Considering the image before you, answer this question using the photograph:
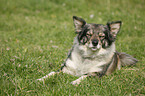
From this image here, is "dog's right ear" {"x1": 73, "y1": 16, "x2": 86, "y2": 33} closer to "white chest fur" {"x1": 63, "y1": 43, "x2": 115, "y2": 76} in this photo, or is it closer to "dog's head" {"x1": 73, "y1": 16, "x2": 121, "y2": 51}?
"dog's head" {"x1": 73, "y1": 16, "x2": 121, "y2": 51}

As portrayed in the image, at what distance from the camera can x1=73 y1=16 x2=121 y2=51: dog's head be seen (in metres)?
3.41

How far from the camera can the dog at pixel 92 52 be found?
3455 millimetres

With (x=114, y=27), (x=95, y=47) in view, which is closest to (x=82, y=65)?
(x=95, y=47)

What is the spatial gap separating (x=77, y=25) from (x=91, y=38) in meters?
0.57

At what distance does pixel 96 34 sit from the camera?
3.44 metres

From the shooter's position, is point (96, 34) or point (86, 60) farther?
point (86, 60)

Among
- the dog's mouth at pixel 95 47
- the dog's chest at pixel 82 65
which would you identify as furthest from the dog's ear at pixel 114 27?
the dog's chest at pixel 82 65

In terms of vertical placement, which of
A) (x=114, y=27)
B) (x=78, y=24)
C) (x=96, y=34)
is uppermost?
(x=78, y=24)

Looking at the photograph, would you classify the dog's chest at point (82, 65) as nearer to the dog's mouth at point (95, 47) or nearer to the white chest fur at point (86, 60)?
the white chest fur at point (86, 60)

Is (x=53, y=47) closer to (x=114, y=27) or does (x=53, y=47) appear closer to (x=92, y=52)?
(x=92, y=52)

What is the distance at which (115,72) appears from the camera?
3752mm

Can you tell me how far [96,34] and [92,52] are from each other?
0.43 metres

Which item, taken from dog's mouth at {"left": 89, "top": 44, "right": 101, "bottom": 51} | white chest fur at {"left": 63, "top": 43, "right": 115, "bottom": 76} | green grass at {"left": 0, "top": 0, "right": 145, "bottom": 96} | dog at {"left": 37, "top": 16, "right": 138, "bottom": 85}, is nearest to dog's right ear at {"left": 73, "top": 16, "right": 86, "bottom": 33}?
dog at {"left": 37, "top": 16, "right": 138, "bottom": 85}

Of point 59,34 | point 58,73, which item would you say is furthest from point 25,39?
point 58,73
